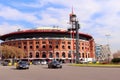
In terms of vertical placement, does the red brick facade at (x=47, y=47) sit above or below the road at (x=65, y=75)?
above

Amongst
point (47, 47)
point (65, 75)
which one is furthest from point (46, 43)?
point (65, 75)

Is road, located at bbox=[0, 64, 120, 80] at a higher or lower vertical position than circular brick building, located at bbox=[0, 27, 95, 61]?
lower

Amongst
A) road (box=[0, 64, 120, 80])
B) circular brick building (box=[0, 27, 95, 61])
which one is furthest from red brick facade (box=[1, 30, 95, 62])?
road (box=[0, 64, 120, 80])

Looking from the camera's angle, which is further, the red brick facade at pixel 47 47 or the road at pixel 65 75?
the red brick facade at pixel 47 47

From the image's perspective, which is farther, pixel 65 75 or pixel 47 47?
pixel 47 47

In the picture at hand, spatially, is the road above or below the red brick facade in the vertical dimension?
below

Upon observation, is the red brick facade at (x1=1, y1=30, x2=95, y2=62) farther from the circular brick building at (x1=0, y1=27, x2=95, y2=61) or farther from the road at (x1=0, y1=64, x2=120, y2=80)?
the road at (x1=0, y1=64, x2=120, y2=80)

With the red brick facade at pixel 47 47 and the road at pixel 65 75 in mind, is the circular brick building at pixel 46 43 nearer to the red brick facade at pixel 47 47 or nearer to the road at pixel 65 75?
the red brick facade at pixel 47 47

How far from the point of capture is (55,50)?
151250 mm

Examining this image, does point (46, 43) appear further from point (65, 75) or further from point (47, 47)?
point (65, 75)

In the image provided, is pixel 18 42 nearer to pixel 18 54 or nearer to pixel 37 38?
pixel 37 38

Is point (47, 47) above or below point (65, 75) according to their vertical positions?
above

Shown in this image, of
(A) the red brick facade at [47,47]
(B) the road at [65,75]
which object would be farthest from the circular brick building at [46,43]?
(B) the road at [65,75]

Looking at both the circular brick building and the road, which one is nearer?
the road
